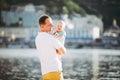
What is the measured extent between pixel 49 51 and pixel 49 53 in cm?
2

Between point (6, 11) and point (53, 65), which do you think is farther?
point (6, 11)

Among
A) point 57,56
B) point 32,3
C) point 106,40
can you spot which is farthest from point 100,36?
point 57,56

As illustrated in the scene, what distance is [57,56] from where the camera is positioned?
5.27 metres

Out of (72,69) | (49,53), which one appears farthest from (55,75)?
(72,69)

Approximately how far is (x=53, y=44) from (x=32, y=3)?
205 feet

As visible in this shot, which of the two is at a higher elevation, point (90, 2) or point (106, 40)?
point (90, 2)

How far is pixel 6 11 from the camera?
66.9m

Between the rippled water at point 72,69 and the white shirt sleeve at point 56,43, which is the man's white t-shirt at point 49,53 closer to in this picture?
the white shirt sleeve at point 56,43

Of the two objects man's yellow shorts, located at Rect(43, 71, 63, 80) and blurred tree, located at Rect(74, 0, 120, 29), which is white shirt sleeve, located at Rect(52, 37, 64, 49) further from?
blurred tree, located at Rect(74, 0, 120, 29)

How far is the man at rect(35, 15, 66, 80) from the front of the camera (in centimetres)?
521

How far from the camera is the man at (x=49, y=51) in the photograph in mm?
5215

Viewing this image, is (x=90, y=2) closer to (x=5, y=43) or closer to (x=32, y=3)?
(x=32, y=3)

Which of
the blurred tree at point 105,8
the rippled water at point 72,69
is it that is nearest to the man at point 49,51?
the rippled water at point 72,69

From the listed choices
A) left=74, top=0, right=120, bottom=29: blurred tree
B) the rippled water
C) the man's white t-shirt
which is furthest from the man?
left=74, top=0, right=120, bottom=29: blurred tree
